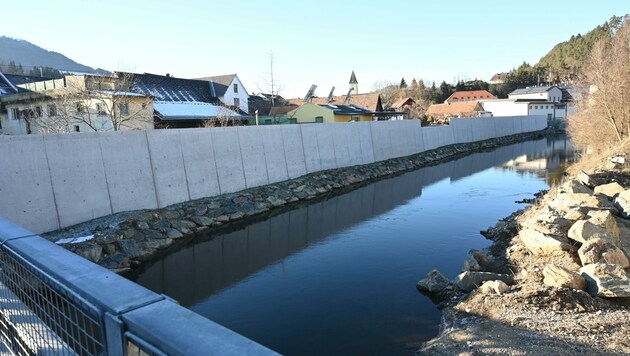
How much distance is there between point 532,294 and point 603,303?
2.94ft

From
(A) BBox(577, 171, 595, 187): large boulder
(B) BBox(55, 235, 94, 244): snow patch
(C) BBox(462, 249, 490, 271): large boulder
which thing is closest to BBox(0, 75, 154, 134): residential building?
(B) BBox(55, 235, 94, 244): snow patch

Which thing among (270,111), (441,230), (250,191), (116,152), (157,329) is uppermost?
(270,111)

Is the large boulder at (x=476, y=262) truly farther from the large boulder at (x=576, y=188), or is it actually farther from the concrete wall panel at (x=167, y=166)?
the concrete wall panel at (x=167, y=166)

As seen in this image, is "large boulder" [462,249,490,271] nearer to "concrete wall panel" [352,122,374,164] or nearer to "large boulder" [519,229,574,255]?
"large boulder" [519,229,574,255]

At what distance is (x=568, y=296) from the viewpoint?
20.0 feet

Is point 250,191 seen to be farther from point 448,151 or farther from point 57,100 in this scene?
point 448,151

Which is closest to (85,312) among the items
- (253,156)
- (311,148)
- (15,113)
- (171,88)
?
(253,156)

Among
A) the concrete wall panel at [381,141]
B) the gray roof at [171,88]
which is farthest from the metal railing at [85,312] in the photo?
the gray roof at [171,88]

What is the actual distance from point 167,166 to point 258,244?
3.99 meters

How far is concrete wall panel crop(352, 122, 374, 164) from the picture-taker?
23.9 m

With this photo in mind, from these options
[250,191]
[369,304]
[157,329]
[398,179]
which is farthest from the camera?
[398,179]

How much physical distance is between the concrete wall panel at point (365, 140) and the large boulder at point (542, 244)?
606 inches

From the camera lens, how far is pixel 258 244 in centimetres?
1192

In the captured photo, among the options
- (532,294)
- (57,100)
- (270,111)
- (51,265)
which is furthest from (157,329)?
(270,111)
